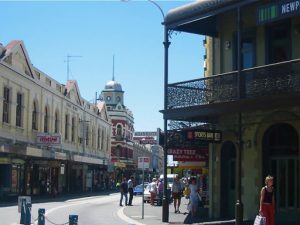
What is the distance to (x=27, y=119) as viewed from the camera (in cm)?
4147

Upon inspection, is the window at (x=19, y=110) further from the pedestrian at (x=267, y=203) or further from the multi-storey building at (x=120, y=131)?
the multi-storey building at (x=120, y=131)

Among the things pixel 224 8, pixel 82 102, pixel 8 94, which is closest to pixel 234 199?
pixel 224 8

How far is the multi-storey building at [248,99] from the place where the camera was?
1789cm

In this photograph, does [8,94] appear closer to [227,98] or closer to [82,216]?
[82,216]

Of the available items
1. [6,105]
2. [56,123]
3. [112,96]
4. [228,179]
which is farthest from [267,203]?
[112,96]

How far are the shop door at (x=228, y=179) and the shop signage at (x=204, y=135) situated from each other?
1.43m

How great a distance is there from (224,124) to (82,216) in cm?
728

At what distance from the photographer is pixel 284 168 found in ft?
65.2

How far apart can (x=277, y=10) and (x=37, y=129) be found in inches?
1164

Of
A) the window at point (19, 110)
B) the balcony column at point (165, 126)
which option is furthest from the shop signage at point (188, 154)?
the window at point (19, 110)

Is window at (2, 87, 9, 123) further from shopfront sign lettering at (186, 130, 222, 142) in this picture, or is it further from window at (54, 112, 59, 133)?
shopfront sign lettering at (186, 130, 222, 142)

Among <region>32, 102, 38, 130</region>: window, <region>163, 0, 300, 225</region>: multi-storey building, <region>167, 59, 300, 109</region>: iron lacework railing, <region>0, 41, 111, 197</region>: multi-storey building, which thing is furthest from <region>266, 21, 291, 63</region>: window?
<region>32, 102, 38, 130</region>: window

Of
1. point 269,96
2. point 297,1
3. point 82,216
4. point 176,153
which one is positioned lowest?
point 82,216

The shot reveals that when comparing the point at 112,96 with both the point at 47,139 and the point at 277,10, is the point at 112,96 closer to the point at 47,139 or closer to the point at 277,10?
the point at 47,139
